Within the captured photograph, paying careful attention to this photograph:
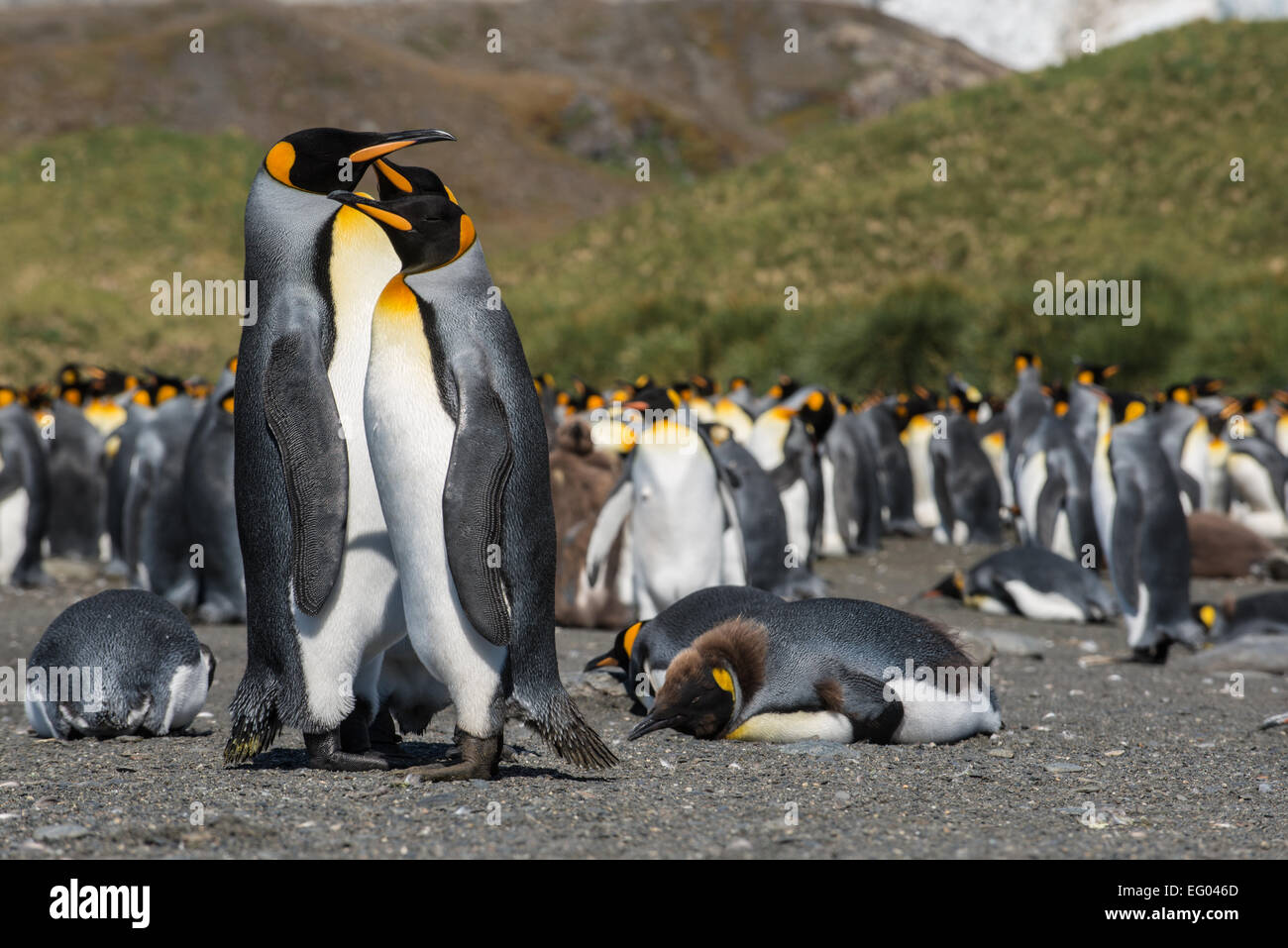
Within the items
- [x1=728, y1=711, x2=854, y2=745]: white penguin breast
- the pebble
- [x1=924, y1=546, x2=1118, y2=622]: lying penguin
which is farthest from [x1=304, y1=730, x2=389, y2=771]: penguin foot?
[x1=924, y1=546, x2=1118, y2=622]: lying penguin

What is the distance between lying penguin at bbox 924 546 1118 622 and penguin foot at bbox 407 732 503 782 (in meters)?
5.64

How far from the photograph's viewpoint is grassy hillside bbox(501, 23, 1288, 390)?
19.4 m

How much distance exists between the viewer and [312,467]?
3287 millimetres

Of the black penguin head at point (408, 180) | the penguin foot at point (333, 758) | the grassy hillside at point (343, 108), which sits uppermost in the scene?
the grassy hillside at point (343, 108)

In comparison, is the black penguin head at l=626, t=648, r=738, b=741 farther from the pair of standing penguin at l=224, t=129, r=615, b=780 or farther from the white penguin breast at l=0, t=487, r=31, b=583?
the white penguin breast at l=0, t=487, r=31, b=583

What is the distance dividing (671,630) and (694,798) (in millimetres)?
1289

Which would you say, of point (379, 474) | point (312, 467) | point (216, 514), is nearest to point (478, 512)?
point (379, 474)

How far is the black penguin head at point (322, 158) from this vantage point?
3.45 meters

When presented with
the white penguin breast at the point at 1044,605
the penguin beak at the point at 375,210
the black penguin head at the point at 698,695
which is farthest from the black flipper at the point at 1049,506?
the penguin beak at the point at 375,210

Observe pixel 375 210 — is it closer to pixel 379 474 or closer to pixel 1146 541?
pixel 379 474

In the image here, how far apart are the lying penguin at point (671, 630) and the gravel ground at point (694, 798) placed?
0.46 ft

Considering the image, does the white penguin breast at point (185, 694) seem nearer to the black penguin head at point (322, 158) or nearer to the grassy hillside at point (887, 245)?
the black penguin head at point (322, 158)
